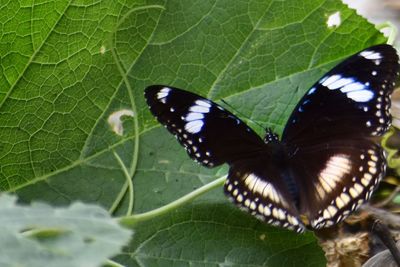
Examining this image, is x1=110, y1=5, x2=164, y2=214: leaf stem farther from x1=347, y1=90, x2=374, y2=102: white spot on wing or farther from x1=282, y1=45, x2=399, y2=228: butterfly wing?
x1=347, y1=90, x2=374, y2=102: white spot on wing

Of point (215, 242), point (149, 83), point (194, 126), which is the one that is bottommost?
point (215, 242)

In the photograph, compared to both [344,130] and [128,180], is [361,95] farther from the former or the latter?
[128,180]

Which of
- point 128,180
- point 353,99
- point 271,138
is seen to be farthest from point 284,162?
point 128,180

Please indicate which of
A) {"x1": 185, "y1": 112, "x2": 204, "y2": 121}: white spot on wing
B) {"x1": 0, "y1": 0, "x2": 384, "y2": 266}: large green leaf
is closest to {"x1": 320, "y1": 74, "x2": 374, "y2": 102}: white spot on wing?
{"x1": 0, "y1": 0, "x2": 384, "y2": 266}: large green leaf

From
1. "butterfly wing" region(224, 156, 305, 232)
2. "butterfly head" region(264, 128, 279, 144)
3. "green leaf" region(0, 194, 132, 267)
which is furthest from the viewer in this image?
"butterfly head" region(264, 128, 279, 144)

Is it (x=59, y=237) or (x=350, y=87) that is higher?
(x=350, y=87)

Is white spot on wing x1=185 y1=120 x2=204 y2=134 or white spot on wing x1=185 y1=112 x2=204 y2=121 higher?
white spot on wing x1=185 y1=112 x2=204 y2=121

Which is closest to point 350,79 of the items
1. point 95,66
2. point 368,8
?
point 95,66

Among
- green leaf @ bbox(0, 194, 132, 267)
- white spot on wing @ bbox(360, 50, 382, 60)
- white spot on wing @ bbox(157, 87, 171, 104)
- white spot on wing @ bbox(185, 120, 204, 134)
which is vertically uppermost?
white spot on wing @ bbox(360, 50, 382, 60)
